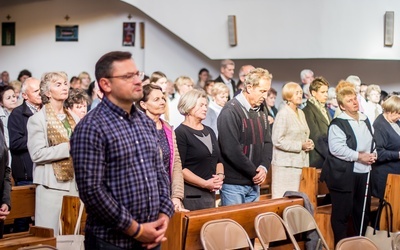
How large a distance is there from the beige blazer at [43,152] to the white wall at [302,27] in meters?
6.15

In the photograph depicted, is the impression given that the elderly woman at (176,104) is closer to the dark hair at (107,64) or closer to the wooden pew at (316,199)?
the wooden pew at (316,199)

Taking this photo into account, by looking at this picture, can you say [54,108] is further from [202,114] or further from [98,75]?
[98,75]

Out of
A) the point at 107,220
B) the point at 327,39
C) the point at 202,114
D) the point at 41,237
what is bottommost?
the point at 41,237

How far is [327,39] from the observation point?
10.5m

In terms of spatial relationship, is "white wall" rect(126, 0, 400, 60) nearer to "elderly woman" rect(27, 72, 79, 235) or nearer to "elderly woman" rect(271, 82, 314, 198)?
"elderly woman" rect(271, 82, 314, 198)

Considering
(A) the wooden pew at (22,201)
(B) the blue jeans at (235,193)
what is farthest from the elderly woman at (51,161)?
(B) the blue jeans at (235,193)

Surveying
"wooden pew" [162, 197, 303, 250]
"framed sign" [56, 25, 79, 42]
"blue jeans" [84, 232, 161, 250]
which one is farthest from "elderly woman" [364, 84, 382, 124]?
"blue jeans" [84, 232, 161, 250]

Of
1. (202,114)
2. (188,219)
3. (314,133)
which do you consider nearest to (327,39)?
(314,133)

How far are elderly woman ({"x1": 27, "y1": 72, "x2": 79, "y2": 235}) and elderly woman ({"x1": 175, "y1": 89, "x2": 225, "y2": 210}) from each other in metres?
0.76

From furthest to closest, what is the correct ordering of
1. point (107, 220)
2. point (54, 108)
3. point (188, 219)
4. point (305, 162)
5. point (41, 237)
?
point (305, 162), point (54, 108), point (188, 219), point (41, 237), point (107, 220)

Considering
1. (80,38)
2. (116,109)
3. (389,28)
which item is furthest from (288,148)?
(80,38)

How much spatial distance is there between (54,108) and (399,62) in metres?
7.69

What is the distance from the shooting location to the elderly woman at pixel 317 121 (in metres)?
7.09

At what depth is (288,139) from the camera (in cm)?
666
